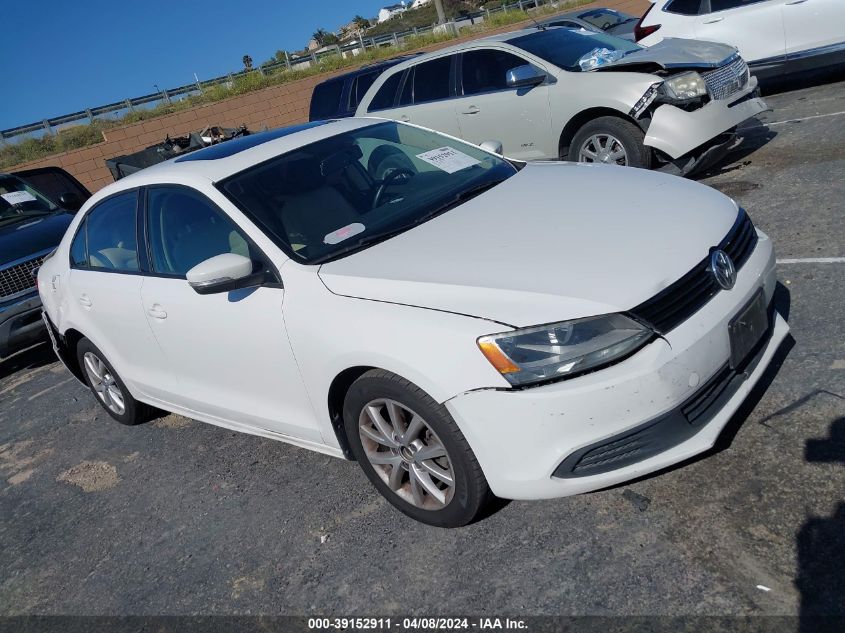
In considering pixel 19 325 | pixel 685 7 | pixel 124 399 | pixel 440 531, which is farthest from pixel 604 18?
pixel 440 531

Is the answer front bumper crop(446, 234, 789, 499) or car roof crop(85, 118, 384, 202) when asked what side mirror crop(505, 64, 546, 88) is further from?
front bumper crop(446, 234, 789, 499)

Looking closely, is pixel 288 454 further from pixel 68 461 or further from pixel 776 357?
pixel 776 357

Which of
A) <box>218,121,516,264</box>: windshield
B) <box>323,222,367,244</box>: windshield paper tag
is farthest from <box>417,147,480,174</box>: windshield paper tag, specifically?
<box>323,222,367,244</box>: windshield paper tag

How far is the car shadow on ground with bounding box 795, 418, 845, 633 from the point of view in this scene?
87.6 inches

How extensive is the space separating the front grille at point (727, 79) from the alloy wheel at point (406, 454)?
5039 millimetres

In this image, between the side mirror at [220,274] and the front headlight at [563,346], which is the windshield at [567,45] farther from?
the front headlight at [563,346]

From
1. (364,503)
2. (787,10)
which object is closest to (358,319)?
(364,503)

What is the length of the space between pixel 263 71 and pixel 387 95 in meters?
21.0

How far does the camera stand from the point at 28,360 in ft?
26.2

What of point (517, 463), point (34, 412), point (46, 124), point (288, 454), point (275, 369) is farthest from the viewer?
point (46, 124)

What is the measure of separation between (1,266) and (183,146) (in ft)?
32.4

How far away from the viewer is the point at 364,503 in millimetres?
3506

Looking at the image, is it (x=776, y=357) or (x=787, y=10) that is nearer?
(x=776, y=357)

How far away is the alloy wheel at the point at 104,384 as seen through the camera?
199 inches
